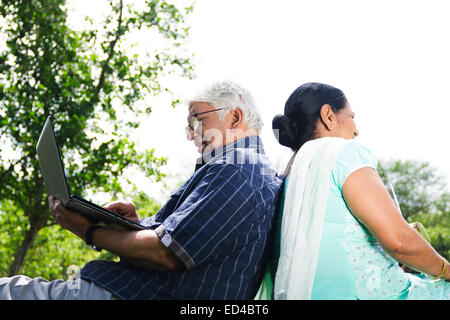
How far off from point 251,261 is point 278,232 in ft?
1.07

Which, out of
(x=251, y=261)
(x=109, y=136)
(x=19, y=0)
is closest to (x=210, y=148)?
(x=251, y=261)

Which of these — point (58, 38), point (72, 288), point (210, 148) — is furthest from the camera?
point (58, 38)

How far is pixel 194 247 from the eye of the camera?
5.38 ft

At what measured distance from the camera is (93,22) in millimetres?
9492

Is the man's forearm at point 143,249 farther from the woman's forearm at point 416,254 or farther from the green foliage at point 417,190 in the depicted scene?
the green foliage at point 417,190

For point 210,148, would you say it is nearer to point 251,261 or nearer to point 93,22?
point 251,261

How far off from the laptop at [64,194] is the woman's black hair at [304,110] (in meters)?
1.20

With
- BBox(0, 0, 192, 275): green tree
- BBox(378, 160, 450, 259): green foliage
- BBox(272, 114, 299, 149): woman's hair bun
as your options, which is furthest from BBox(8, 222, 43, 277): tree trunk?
BBox(378, 160, 450, 259): green foliage

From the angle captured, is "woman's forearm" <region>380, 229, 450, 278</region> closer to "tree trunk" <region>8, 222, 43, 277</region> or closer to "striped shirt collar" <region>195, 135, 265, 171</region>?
"striped shirt collar" <region>195, 135, 265, 171</region>

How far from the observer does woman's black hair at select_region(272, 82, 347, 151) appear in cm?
249

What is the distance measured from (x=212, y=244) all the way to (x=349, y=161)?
2.52ft

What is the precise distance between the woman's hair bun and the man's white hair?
0.56 feet

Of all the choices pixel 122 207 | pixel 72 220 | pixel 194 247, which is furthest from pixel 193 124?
pixel 194 247
